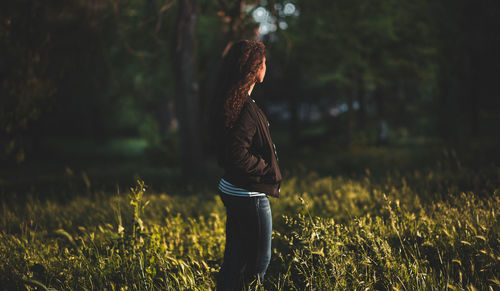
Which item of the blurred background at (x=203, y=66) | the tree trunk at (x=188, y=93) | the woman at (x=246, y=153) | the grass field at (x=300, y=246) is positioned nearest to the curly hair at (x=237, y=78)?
the woman at (x=246, y=153)

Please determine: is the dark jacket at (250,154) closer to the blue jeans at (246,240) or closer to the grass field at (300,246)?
the blue jeans at (246,240)

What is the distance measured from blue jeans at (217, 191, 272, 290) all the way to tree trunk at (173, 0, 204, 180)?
19.0 feet

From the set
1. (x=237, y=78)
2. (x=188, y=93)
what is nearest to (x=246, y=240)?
(x=237, y=78)

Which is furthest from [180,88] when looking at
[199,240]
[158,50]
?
[199,240]

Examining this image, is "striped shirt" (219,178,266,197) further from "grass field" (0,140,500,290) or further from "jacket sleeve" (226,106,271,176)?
"grass field" (0,140,500,290)

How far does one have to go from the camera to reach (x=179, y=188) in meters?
7.22

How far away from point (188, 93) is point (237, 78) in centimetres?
611

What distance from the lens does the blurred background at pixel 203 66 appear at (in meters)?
5.71

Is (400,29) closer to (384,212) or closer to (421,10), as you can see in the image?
(421,10)

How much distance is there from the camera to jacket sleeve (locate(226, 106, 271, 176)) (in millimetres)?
2234

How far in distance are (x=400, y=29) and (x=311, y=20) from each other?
3.18 metres

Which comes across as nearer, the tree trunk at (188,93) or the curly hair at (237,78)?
the curly hair at (237,78)

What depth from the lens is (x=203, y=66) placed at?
49.4 ft

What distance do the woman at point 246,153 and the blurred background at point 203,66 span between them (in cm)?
38
